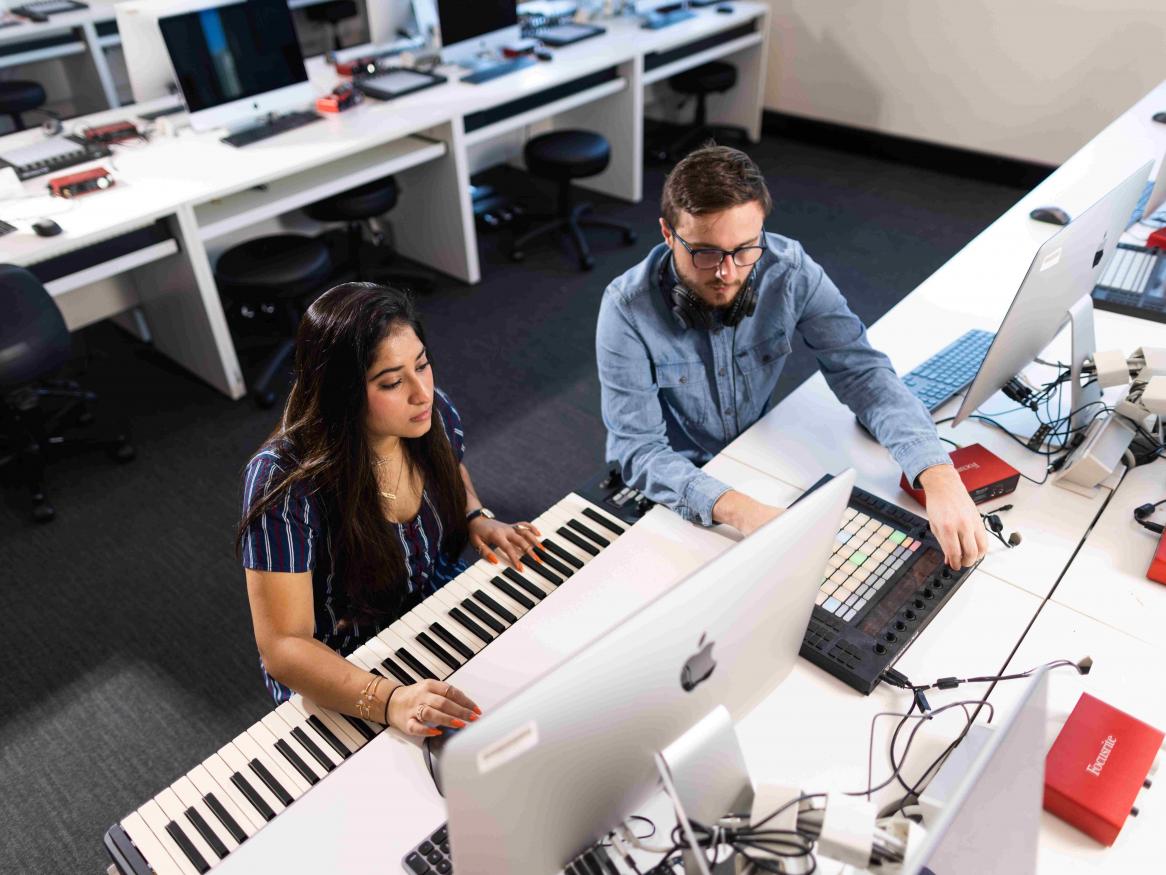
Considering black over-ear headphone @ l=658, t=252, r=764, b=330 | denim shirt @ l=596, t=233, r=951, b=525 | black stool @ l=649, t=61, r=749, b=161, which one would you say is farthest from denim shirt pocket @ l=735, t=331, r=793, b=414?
black stool @ l=649, t=61, r=749, b=161

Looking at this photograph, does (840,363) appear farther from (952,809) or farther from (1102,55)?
(1102,55)

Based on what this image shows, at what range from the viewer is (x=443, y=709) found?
3.97 feet

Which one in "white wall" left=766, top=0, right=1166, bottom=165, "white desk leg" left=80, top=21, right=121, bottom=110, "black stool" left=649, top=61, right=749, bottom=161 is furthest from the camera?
"black stool" left=649, top=61, right=749, bottom=161

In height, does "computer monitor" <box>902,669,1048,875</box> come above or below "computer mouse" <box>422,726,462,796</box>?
above

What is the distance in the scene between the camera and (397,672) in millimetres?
1376

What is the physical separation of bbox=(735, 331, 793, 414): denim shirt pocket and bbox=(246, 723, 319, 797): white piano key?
3.65 ft

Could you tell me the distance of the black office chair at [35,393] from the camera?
2389 millimetres

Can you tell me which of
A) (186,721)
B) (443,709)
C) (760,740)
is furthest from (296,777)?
(186,721)

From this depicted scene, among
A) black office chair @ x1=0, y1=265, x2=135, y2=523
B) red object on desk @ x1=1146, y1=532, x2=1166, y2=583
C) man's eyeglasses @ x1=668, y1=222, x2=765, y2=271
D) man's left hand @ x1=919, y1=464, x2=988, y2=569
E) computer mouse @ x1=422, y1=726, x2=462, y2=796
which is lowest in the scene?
black office chair @ x1=0, y1=265, x2=135, y2=523

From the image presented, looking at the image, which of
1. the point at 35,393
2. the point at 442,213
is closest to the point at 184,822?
the point at 35,393

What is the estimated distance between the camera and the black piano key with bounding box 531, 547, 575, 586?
156cm

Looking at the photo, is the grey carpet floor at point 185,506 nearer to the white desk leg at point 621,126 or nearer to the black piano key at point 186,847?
the white desk leg at point 621,126

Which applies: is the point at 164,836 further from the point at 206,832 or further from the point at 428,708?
the point at 428,708

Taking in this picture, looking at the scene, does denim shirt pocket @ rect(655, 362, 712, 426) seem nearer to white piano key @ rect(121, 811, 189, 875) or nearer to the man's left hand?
the man's left hand
